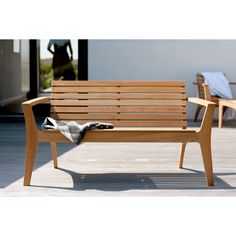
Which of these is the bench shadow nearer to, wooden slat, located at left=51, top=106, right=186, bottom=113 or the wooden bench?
the wooden bench

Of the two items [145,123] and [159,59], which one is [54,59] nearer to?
[159,59]

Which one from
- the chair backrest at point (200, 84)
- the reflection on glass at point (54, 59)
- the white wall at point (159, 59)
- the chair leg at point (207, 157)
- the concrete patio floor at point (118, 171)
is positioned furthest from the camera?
the reflection on glass at point (54, 59)

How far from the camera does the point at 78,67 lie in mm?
8234

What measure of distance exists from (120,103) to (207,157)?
31.9 inches

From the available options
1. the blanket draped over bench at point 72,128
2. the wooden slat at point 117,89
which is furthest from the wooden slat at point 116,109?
the blanket draped over bench at point 72,128

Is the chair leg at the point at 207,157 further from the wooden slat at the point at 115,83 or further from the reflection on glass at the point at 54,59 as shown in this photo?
the reflection on glass at the point at 54,59

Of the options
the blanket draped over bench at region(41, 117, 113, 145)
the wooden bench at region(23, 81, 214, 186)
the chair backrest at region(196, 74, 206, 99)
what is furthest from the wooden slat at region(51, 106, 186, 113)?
the chair backrest at region(196, 74, 206, 99)

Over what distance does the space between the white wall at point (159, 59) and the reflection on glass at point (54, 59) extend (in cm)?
34

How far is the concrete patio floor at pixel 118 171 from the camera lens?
3.57 m

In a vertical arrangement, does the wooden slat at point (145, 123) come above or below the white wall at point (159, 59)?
below
